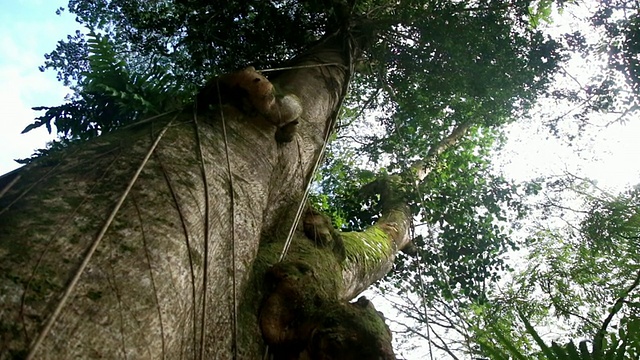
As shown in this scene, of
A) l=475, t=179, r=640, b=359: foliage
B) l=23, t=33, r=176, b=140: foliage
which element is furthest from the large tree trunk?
l=475, t=179, r=640, b=359: foliage

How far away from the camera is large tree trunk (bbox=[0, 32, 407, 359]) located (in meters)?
1.07

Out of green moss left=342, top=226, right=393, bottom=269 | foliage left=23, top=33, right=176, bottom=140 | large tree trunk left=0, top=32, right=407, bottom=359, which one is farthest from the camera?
green moss left=342, top=226, right=393, bottom=269

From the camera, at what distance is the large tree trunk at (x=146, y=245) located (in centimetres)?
107

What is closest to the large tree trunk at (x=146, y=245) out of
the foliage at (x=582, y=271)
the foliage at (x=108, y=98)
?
the foliage at (x=108, y=98)

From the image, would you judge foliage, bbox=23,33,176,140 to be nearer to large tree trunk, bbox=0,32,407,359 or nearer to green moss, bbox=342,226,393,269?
large tree trunk, bbox=0,32,407,359

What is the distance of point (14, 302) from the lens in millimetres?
1020

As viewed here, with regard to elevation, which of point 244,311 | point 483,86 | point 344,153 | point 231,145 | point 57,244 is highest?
point 344,153

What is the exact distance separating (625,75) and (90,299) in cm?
508

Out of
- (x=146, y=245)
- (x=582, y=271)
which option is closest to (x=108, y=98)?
(x=146, y=245)

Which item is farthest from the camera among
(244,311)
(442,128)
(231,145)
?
(442,128)

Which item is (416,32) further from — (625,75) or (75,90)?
(75,90)

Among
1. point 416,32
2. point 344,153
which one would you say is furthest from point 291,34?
point 344,153

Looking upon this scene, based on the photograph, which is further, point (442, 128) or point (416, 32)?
point (442, 128)

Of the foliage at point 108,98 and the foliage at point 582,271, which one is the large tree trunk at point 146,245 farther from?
the foliage at point 582,271
